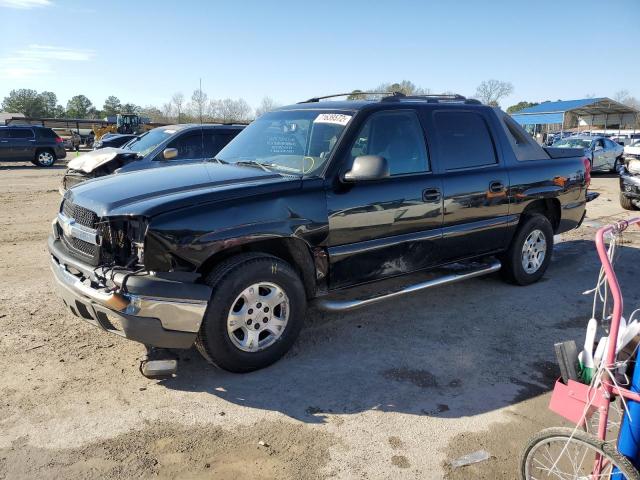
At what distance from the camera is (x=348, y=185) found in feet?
13.4

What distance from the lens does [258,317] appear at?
146 inches

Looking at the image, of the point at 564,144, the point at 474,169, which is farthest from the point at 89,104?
the point at 474,169

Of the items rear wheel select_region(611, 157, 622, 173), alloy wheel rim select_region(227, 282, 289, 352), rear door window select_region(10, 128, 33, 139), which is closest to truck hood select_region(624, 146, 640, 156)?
rear wheel select_region(611, 157, 622, 173)

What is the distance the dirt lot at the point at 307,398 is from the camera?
2.87m

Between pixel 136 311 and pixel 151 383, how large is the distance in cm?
69

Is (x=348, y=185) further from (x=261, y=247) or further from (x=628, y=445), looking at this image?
(x=628, y=445)

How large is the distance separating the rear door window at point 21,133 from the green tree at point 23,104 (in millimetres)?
A: 63670

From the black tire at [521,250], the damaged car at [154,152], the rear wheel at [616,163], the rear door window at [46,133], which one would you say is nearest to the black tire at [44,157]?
the rear door window at [46,133]

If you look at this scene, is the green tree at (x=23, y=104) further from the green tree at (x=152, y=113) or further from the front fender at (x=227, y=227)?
the front fender at (x=227, y=227)

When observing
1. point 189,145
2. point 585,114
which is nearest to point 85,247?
point 189,145

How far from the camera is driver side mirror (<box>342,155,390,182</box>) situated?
3885 mm

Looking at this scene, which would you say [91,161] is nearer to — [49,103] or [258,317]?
[258,317]

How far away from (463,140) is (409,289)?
162 centimetres

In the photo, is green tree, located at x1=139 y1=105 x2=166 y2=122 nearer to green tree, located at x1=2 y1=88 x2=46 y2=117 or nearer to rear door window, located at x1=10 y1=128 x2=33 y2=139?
green tree, located at x1=2 y1=88 x2=46 y2=117
